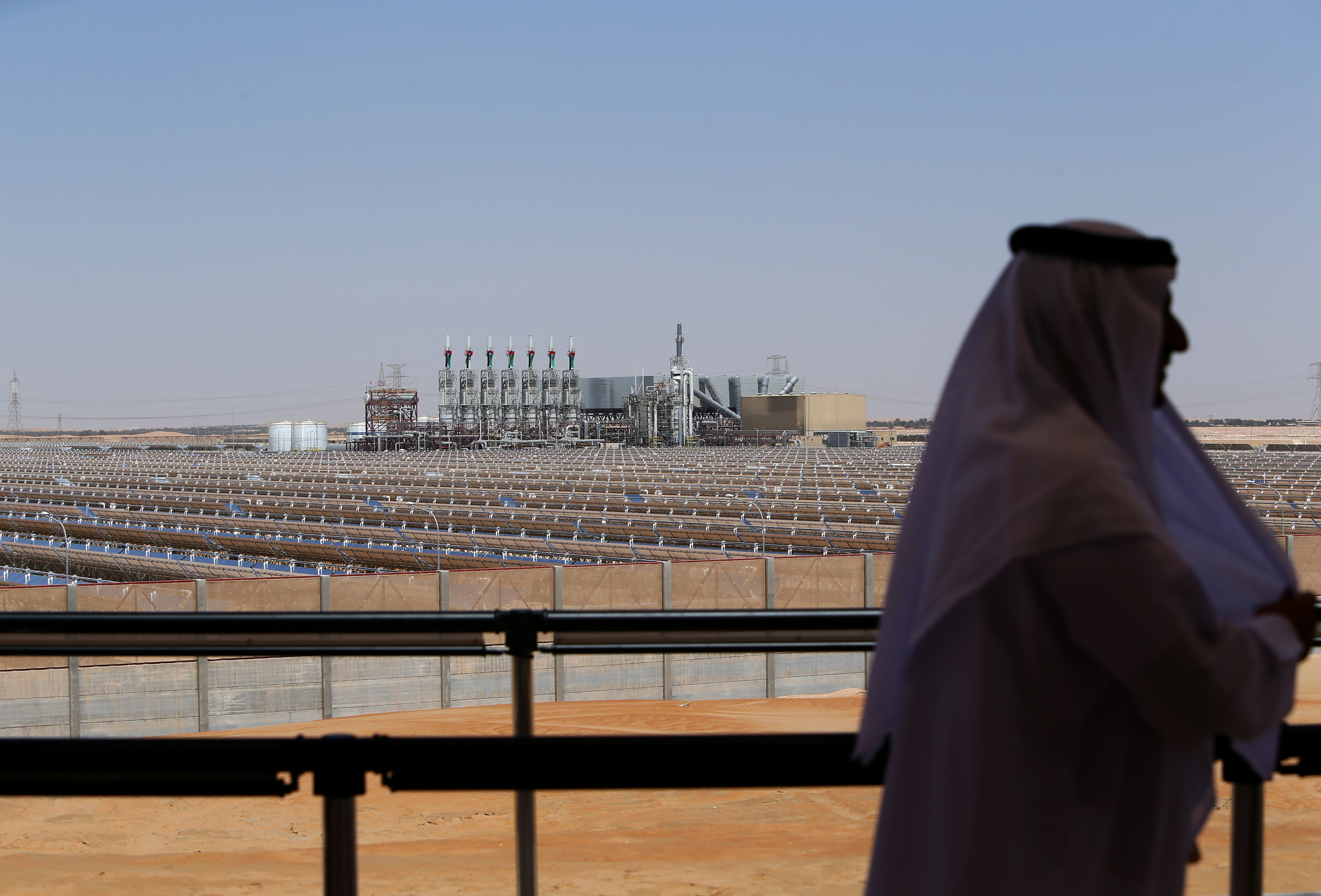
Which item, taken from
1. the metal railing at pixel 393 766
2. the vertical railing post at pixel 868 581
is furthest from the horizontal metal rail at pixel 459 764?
the vertical railing post at pixel 868 581

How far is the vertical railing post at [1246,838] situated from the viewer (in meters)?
1.97

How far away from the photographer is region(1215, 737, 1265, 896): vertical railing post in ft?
6.47

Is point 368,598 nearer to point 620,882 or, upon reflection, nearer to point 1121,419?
point 620,882

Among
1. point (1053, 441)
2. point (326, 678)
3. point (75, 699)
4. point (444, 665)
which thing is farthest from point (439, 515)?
point (1053, 441)

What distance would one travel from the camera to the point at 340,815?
1743 millimetres

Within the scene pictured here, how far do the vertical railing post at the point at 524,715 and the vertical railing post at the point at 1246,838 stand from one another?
139 cm

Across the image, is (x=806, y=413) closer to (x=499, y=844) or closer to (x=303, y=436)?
(x=303, y=436)

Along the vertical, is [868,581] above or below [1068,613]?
below

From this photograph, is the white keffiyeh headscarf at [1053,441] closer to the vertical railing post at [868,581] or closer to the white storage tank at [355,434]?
the vertical railing post at [868,581]

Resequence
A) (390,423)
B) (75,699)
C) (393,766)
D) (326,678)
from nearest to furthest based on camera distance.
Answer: (393,766)
(75,699)
(326,678)
(390,423)

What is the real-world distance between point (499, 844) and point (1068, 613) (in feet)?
9.17

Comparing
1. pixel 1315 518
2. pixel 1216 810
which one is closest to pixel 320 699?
pixel 1216 810

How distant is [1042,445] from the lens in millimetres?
1274

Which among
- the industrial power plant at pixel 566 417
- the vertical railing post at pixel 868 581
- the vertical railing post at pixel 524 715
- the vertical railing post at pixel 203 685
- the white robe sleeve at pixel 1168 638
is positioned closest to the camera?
the white robe sleeve at pixel 1168 638
